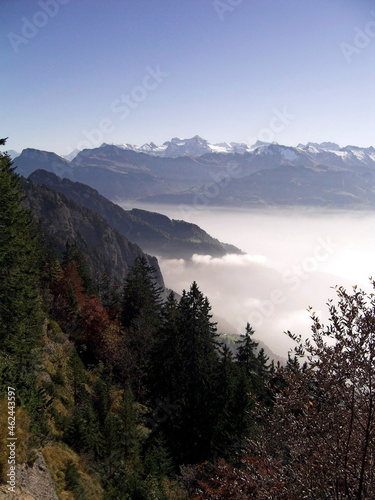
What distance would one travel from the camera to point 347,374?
7.57 meters

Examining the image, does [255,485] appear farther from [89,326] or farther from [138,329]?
[89,326]

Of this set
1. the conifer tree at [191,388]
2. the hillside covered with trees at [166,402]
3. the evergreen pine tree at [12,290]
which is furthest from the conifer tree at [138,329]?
the evergreen pine tree at [12,290]

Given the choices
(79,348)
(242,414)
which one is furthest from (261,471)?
(79,348)

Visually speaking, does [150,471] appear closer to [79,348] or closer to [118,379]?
[118,379]

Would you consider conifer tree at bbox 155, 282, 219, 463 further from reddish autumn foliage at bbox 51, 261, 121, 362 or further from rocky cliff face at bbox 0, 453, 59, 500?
rocky cliff face at bbox 0, 453, 59, 500

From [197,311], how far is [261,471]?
22.5 metres

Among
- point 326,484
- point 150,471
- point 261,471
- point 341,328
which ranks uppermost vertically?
point 341,328

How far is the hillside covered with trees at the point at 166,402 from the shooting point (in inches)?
309

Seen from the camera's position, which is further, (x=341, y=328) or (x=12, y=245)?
(x=12, y=245)

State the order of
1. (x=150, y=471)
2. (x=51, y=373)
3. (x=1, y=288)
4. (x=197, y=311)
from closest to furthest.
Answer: (x=1, y=288) → (x=150, y=471) → (x=51, y=373) → (x=197, y=311)

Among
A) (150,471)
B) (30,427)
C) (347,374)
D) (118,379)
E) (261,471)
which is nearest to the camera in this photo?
(347,374)

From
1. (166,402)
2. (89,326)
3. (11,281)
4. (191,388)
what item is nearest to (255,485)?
(11,281)

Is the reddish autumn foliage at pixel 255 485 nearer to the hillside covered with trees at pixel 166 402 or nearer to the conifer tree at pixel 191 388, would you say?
the hillside covered with trees at pixel 166 402

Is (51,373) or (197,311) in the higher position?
(197,311)
